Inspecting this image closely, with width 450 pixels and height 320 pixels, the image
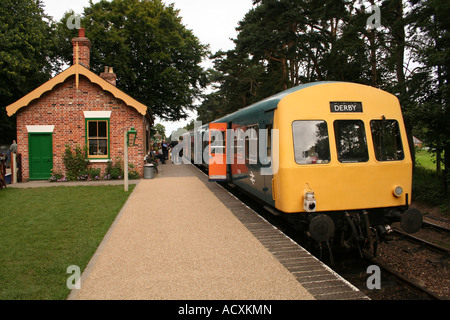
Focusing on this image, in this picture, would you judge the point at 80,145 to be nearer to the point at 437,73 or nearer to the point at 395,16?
the point at 437,73

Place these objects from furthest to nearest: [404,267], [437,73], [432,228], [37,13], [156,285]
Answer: [37,13] → [437,73] → [432,228] → [404,267] → [156,285]

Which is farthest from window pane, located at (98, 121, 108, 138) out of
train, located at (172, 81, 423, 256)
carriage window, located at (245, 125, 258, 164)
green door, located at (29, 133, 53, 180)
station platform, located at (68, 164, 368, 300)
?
train, located at (172, 81, 423, 256)

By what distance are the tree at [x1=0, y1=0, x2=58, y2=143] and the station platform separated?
19193mm

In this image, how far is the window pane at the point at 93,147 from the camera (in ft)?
50.9

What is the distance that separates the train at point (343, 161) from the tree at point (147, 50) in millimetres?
23359

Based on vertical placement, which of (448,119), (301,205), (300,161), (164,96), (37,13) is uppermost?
(37,13)

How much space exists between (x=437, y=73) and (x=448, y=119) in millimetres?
2043

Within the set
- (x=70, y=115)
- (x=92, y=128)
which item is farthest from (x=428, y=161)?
(x=70, y=115)

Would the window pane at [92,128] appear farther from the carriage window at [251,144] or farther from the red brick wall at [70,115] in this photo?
the carriage window at [251,144]

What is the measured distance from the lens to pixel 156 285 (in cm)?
418

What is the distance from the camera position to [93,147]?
15.5 m

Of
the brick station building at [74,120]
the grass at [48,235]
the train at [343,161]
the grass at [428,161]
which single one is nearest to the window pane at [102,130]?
the brick station building at [74,120]

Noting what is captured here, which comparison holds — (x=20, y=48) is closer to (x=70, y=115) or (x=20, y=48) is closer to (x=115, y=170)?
(x=70, y=115)

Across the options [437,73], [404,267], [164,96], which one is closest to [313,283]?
[404,267]
